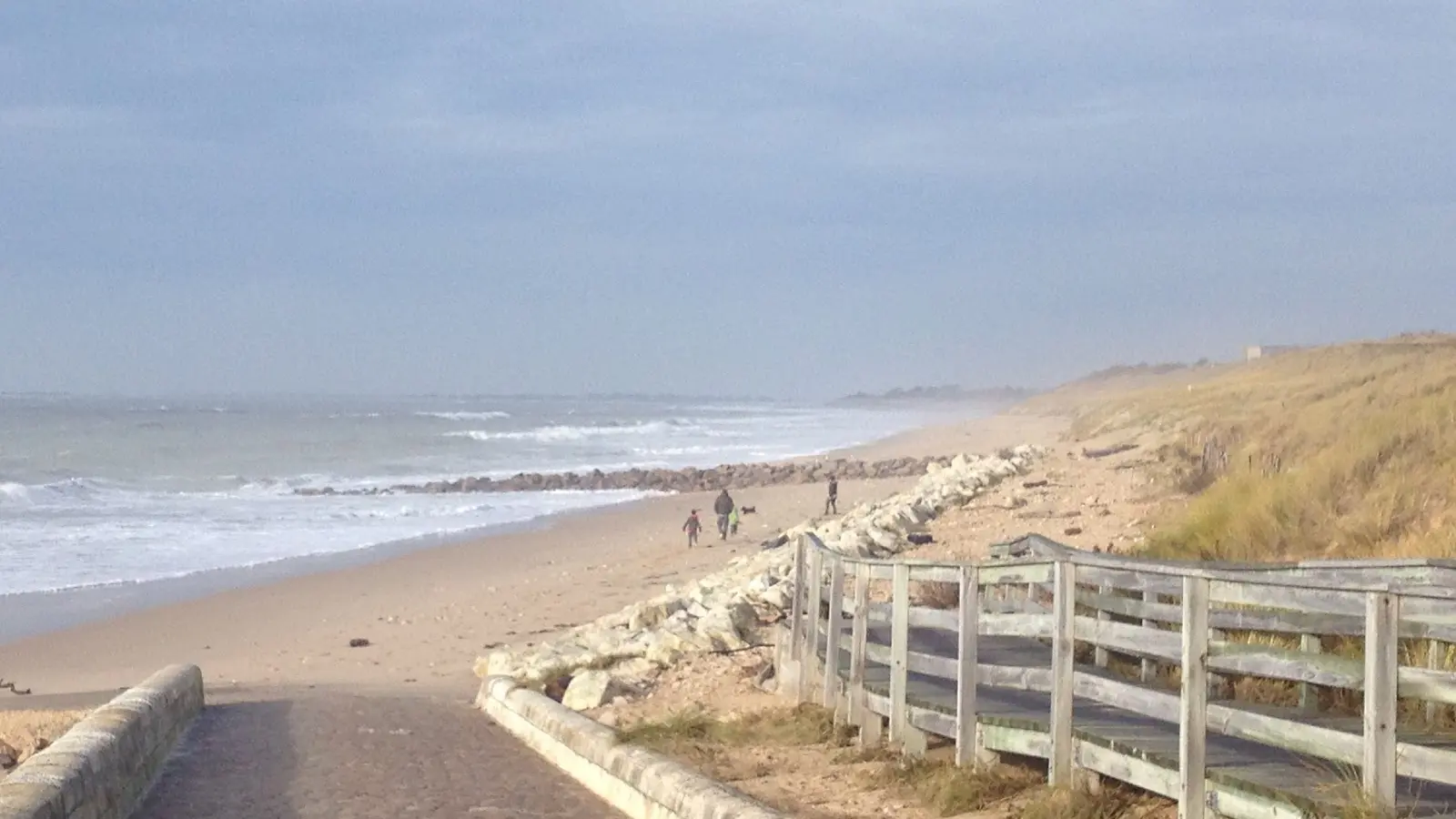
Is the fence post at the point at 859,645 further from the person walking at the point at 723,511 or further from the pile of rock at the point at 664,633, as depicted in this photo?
the person walking at the point at 723,511

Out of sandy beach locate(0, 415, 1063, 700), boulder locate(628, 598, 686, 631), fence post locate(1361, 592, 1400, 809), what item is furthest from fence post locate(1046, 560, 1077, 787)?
sandy beach locate(0, 415, 1063, 700)

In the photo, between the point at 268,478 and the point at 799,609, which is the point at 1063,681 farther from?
the point at 268,478

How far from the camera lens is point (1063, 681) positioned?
719 cm

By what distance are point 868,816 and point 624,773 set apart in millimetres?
1721

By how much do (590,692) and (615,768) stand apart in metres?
3.00

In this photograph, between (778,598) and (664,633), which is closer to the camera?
(664,633)

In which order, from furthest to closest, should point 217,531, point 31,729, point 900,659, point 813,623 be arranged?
point 217,531, point 31,729, point 813,623, point 900,659

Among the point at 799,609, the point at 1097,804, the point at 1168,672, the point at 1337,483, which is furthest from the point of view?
the point at 1337,483

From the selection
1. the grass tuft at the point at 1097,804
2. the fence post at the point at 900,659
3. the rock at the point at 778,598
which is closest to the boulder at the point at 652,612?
the rock at the point at 778,598

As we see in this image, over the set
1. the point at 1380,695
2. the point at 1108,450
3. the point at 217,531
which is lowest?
the point at 217,531

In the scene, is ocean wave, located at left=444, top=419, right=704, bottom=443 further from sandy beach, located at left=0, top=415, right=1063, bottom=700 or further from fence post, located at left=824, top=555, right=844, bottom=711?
fence post, located at left=824, top=555, right=844, bottom=711

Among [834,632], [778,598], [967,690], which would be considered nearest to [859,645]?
[834,632]

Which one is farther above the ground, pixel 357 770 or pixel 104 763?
pixel 104 763

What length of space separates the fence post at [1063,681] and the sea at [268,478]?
2183 cm
